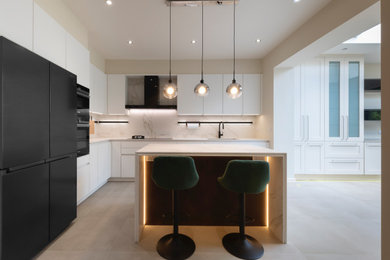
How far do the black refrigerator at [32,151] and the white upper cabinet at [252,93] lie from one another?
3465 millimetres

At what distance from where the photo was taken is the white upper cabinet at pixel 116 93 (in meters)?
4.13

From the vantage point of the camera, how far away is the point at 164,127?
14.7 ft

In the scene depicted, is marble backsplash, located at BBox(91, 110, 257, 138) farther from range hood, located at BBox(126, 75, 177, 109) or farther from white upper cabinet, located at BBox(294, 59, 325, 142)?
white upper cabinet, located at BBox(294, 59, 325, 142)

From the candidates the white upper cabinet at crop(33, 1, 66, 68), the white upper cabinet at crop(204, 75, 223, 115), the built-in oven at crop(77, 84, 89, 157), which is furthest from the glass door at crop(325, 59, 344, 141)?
the white upper cabinet at crop(33, 1, 66, 68)

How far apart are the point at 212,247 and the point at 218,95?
10.4 ft

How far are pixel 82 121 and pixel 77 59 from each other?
2.87ft

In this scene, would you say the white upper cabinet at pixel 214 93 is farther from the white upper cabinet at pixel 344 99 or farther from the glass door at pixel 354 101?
the glass door at pixel 354 101

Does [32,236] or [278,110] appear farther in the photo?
[278,110]

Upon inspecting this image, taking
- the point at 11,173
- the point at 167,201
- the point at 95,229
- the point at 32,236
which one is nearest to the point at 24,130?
the point at 11,173

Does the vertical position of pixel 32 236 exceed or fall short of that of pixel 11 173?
it falls short

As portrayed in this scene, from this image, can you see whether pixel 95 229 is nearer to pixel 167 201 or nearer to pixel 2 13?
pixel 167 201

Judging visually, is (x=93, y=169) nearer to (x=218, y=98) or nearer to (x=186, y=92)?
(x=186, y=92)

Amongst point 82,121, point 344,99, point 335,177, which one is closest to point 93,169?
point 82,121

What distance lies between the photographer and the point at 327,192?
10.9ft
